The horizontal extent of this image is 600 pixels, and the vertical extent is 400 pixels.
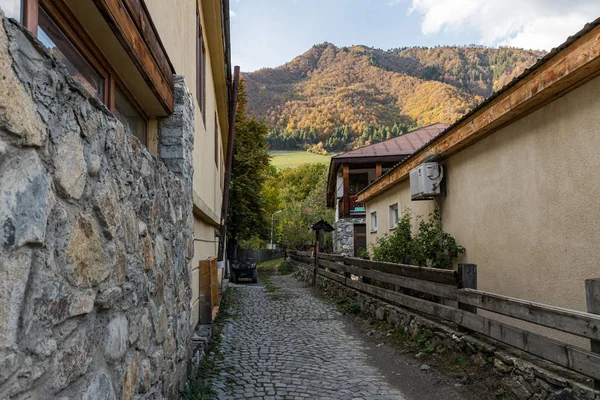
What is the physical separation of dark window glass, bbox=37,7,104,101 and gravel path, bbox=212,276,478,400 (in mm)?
3121

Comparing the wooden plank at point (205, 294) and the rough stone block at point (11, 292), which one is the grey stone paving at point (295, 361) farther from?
the rough stone block at point (11, 292)

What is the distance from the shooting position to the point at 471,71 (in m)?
92.3

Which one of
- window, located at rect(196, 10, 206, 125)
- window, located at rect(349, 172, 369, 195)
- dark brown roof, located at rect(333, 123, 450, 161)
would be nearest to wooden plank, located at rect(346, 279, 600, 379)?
window, located at rect(196, 10, 206, 125)

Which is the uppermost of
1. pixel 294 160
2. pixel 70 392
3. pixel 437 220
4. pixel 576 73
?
pixel 294 160

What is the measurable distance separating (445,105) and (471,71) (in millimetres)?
35066

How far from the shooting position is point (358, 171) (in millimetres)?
22953

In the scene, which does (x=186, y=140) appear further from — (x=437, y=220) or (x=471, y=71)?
(x=471, y=71)

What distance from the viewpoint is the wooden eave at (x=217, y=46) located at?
7.14m


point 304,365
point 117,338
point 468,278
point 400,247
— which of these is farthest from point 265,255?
point 117,338

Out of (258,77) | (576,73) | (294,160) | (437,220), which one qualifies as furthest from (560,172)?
(258,77)

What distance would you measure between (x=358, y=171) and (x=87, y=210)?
21.7 meters

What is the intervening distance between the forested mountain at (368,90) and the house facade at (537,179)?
2250 inches

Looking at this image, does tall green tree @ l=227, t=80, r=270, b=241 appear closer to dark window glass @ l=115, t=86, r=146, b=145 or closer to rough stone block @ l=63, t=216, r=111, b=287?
dark window glass @ l=115, t=86, r=146, b=145

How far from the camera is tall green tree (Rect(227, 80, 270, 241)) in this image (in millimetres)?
20547
